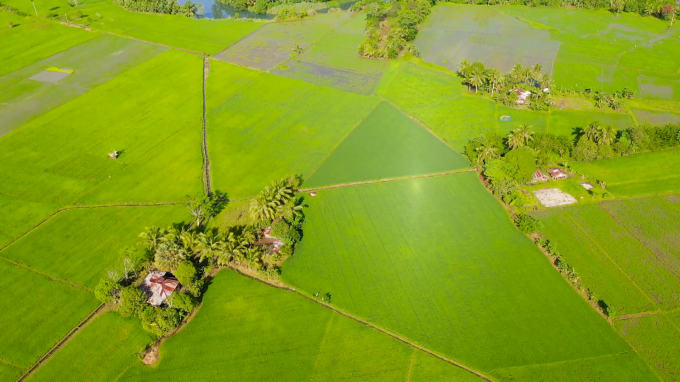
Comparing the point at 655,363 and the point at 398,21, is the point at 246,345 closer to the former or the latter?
the point at 655,363

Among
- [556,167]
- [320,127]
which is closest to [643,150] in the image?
[556,167]

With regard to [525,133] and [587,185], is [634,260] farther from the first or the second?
[525,133]

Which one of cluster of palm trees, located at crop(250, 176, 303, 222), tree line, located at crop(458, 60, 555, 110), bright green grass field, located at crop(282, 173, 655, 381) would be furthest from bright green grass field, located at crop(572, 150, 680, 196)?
cluster of palm trees, located at crop(250, 176, 303, 222)

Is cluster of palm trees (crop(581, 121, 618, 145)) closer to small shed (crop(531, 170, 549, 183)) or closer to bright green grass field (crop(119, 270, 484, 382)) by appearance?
small shed (crop(531, 170, 549, 183))

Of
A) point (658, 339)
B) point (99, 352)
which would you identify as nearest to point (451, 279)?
point (658, 339)

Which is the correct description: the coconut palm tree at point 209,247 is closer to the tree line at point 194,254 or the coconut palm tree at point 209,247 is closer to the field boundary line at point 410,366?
the tree line at point 194,254

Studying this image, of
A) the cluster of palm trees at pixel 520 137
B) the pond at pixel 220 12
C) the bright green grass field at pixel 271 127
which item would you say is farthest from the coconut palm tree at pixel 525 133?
the pond at pixel 220 12
